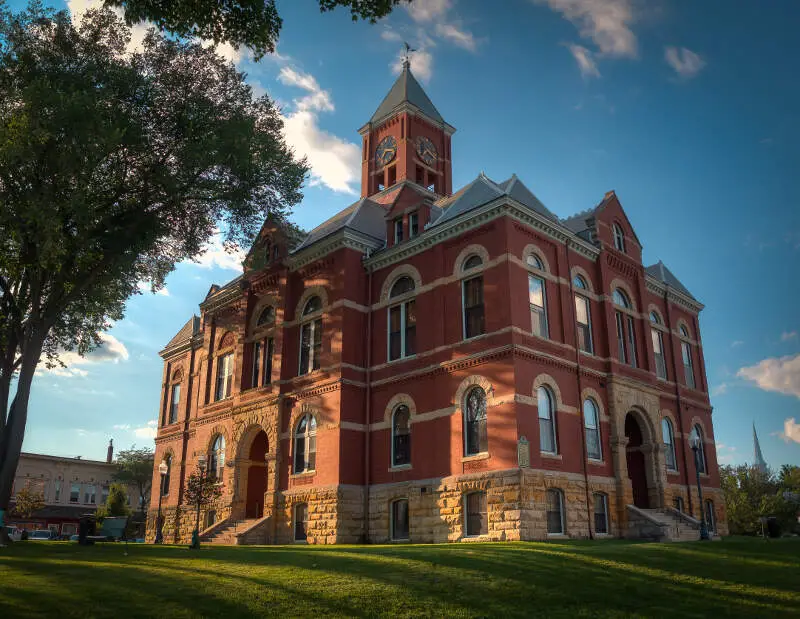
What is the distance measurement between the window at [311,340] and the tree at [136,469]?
44.2 m

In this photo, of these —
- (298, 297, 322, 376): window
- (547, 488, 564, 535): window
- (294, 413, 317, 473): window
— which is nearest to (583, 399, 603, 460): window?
(547, 488, 564, 535): window

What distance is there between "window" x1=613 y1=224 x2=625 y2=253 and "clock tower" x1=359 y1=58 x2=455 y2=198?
11080mm

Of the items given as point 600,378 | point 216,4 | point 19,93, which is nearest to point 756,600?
point 600,378

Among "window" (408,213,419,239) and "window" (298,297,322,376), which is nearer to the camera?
"window" (408,213,419,239)

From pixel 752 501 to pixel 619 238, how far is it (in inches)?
1450

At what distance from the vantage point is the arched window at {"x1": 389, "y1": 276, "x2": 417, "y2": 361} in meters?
26.5

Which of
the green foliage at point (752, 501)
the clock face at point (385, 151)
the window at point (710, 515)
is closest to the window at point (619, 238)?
the window at point (710, 515)

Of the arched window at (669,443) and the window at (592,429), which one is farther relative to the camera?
the arched window at (669,443)

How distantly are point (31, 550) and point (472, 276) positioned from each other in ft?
52.5

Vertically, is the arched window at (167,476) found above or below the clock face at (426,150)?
below

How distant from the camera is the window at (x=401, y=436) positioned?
25291 millimetres

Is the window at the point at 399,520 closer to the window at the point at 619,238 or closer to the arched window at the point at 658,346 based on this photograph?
the arched window at the point at 658,346

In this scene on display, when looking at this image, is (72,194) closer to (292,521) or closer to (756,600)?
(292,521)

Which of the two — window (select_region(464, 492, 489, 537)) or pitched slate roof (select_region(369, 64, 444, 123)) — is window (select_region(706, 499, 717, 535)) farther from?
pitched slate roof (select_region(369, 64, 444, 123))
